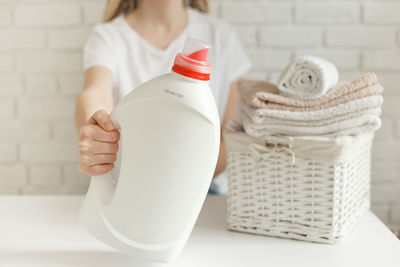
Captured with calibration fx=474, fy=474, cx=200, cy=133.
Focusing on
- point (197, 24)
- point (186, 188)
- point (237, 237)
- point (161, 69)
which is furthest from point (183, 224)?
point (197, 24)

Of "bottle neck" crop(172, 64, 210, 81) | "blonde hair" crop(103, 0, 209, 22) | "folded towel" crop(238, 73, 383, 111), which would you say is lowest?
"folded towel" crop(238, 73, 383, 111)

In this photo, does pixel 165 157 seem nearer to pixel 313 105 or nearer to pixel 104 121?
pixel 104 121

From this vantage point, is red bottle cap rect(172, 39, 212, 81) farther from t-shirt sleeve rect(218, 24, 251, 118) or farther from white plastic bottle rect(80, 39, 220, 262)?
t-shirt sleeve rect(218, 24, 251, 118)

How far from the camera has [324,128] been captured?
0.76m

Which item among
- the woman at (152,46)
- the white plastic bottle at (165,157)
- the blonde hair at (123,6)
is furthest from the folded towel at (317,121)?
the blonde hair at (123,6)

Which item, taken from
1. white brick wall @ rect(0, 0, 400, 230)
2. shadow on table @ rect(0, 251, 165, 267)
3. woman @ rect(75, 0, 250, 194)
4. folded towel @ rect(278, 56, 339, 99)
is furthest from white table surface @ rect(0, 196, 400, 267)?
white brick wall @ rect(0, 0, 400, 230)

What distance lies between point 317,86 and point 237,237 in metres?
0.29

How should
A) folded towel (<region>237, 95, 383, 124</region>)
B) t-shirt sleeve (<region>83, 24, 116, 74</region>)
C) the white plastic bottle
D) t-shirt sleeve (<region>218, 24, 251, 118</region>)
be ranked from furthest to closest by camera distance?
t-shirt sleeve (<region>218, 24, 251, 118</region>) → t-shirt sleeve (<region>83, 24, 116, 74</region>) → folded towel (<region>237, 95, 383, 124</region>) → the white plastic bottle

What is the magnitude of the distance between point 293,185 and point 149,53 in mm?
760

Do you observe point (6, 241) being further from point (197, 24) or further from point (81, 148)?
point (197, 24)

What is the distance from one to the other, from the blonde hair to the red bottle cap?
2.76ft

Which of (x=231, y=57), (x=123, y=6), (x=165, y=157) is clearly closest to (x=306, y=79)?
(x=165, y=157)

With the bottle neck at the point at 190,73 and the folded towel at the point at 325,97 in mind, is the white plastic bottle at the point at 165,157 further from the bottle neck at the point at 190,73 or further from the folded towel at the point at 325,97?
the folded towel at the point at 325,97

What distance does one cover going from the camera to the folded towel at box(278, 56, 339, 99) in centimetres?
76
